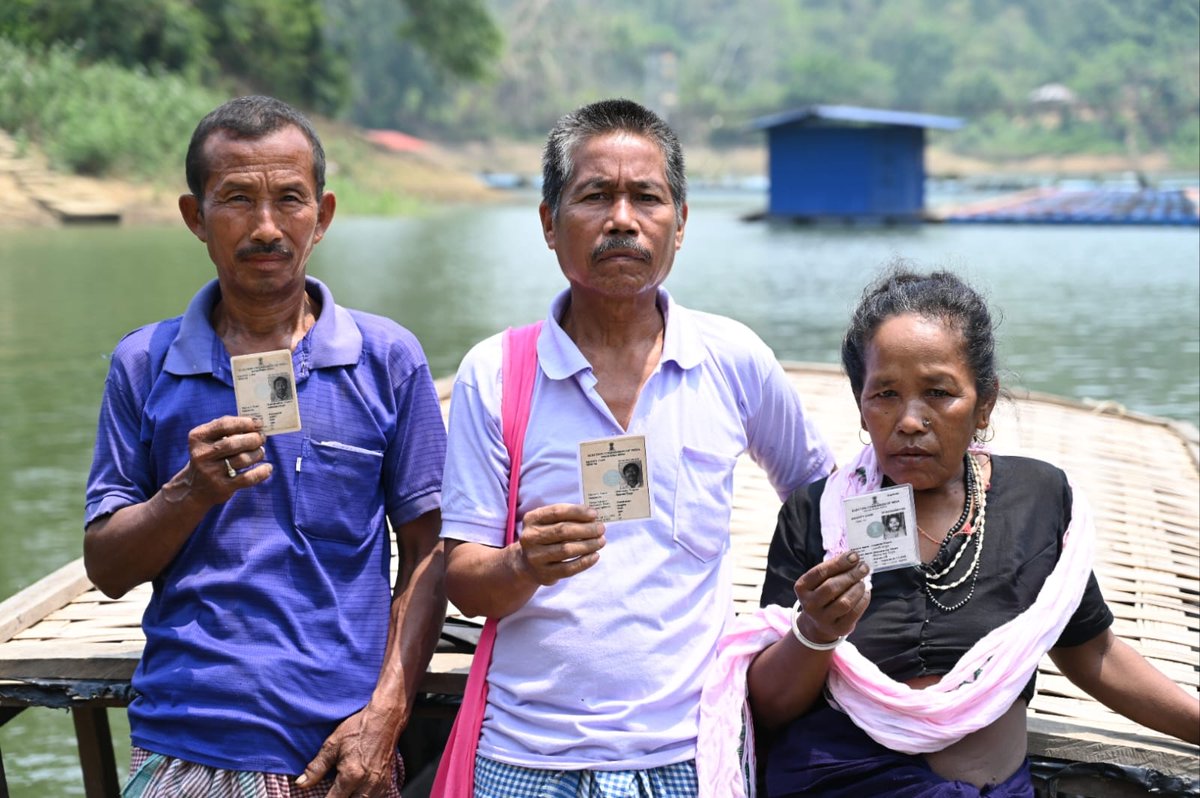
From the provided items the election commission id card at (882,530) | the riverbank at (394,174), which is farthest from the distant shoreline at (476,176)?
the election commission id card at (882,530)

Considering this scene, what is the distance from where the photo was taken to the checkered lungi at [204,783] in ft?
→ 7.79

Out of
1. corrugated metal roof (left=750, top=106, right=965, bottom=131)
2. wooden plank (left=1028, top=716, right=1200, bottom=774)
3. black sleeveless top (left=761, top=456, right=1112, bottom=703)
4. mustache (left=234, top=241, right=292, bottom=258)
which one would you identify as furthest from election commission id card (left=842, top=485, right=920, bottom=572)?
corrugated metal roof (left=750, top=106, right=965, bottom=131)

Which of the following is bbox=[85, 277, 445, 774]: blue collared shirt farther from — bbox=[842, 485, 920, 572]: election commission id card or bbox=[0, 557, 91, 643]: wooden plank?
bbox=[0, 557, 91, 643]: wooden plank

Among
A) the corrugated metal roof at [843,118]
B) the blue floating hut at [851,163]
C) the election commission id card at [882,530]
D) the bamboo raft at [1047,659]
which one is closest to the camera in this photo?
the election commission id card at [882,530]

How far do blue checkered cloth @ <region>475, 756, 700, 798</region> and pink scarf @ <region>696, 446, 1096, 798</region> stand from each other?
0.04 m

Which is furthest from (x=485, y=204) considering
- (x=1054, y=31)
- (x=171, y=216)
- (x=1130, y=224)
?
(x=1054, y=31)

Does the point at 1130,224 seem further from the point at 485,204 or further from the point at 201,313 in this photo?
the point at 201,313

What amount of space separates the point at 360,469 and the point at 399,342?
0.83 feet

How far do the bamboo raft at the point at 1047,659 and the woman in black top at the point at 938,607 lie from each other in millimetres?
273

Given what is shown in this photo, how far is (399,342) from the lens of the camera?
262 cm

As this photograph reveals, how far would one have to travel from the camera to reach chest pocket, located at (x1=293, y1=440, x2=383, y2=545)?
98.0 inches

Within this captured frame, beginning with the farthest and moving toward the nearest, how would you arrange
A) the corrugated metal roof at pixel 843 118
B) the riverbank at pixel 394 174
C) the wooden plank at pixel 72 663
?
the corrugated metal roof at pixel 843 118
the riverbank at pixel 394 174
the wooden plank at pixel 72 663

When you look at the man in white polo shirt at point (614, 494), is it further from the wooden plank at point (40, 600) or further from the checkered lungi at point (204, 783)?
the wooden plank at point (40, 600)

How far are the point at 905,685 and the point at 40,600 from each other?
2.36 m
